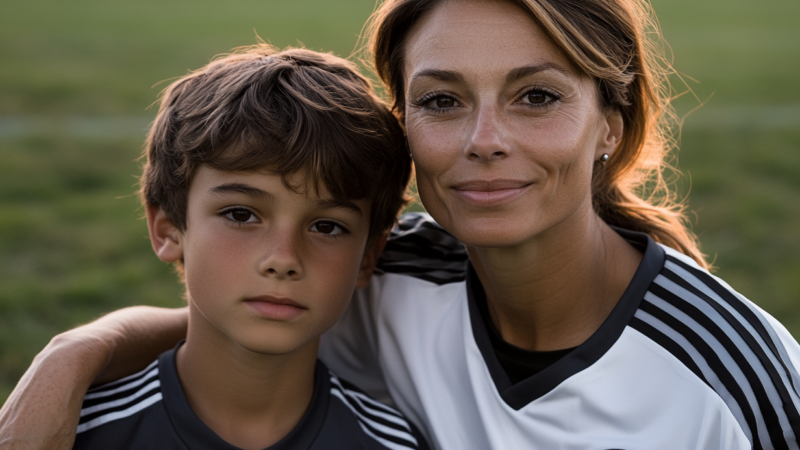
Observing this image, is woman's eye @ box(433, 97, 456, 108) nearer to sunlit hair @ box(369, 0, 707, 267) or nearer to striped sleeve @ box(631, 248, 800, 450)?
sunlit hair @ box(369, 0, 707, 267)

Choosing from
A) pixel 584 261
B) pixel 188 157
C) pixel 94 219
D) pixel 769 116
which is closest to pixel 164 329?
pixel 188 157

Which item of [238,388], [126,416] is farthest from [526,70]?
[126,416]

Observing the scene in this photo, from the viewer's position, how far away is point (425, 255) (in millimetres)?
2781

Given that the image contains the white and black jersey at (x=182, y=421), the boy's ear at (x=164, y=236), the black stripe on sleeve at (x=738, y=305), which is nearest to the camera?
the black stripe on sleeve at (x=738, y=305)

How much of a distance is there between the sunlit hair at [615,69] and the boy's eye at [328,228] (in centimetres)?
51

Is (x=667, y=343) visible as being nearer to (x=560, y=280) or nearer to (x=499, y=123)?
(x=560, y=280)

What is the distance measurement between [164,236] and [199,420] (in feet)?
1.93

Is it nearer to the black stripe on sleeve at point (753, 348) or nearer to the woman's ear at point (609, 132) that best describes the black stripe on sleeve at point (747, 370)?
the black stripe on sleeve at point (753, 348)

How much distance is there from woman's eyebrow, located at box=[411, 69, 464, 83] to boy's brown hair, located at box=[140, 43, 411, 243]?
24 cm

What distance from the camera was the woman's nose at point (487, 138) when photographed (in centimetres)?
204

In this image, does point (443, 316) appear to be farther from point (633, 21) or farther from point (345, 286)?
point (633, 21)

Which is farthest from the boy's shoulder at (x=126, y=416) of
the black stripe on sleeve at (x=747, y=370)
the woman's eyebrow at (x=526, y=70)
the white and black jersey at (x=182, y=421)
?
the black stripe on sleeve at (x=747, y=370)

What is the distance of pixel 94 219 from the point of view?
6027 millimetres

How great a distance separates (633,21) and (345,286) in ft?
3.91
